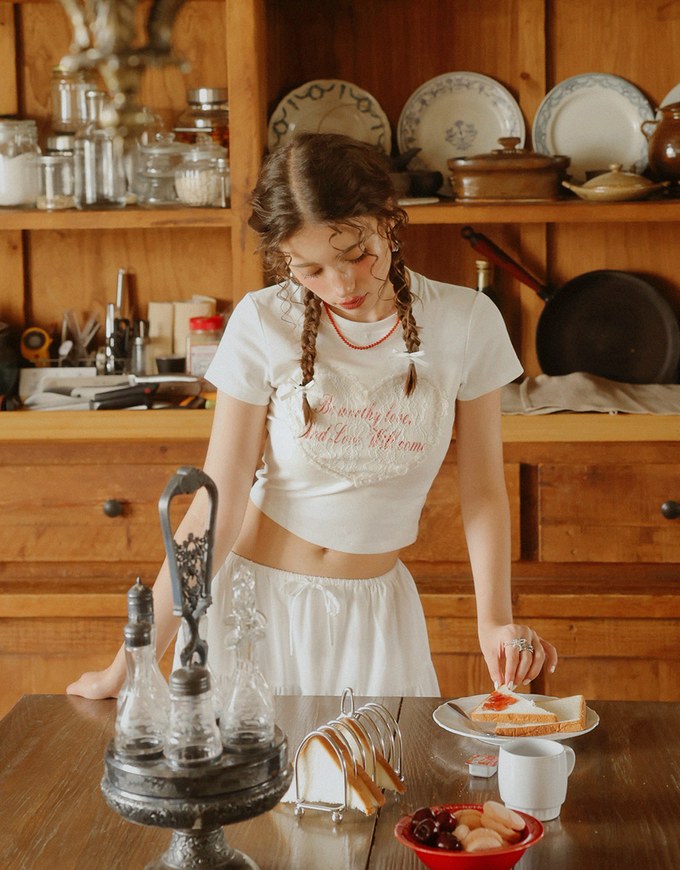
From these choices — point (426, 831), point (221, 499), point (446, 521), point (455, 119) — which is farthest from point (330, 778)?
point (455, 119)

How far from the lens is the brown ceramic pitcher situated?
2729 millimetres

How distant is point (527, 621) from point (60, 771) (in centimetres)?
147

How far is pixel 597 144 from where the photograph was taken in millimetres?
2936

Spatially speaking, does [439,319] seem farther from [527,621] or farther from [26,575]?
[26,575]

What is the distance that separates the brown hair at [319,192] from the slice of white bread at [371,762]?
0.66 m

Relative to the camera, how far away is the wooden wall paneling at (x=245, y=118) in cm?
266

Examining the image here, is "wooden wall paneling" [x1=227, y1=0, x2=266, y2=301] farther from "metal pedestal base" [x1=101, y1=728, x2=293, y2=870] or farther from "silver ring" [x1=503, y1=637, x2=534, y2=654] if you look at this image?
"metal pedestal base" [x1=101, y1=728, x2=293, y2=870]

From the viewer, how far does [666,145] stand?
9.00 ft

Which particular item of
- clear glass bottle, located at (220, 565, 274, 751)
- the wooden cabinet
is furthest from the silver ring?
the wooden cabinet

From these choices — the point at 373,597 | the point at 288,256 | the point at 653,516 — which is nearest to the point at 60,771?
the point at 373,597

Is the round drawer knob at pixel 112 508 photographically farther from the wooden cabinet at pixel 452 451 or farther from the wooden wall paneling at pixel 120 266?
the wooden wall paneling at pixel 120 266

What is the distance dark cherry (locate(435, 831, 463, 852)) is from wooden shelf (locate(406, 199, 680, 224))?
1802 millimetres

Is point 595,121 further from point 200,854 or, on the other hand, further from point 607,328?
point 200,854

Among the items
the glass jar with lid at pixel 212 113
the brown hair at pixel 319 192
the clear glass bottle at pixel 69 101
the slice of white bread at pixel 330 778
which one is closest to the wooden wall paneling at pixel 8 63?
the clear glass bottle at pixel 69 101
